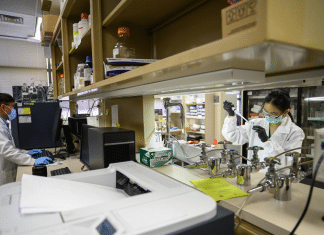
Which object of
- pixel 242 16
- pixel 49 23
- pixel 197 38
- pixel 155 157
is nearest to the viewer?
pixel 242 16

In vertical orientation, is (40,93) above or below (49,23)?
below

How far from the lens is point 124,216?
497 mm

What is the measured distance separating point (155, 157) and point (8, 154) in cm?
170

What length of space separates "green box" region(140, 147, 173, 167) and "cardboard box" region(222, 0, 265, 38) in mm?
1156

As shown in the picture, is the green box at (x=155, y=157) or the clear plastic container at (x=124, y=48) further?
the green box at (x=155, y=157)

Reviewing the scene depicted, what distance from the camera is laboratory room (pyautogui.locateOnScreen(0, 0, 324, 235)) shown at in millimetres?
443

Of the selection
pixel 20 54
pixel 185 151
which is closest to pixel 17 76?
pixel 20 54

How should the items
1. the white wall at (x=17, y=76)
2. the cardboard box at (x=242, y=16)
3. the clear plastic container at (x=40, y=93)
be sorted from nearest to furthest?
the cardboard box at (x=242, y=16) → the clear plastic container at (x=40, y=93) → the white wall at (x=17, y=76)

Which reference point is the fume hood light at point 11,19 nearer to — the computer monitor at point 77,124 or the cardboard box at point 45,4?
the cardboard box at point 45,4

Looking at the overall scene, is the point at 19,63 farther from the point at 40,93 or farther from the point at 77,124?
the point at 77,124

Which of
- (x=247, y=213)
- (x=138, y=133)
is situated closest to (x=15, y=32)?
(x=138, y=133)

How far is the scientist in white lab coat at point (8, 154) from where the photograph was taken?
2.15 metres

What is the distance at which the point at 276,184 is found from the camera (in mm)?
892

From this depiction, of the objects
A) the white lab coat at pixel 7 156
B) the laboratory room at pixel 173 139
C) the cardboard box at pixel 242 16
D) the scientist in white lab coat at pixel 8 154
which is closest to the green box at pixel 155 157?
the laboratory room at pixel 173 139
